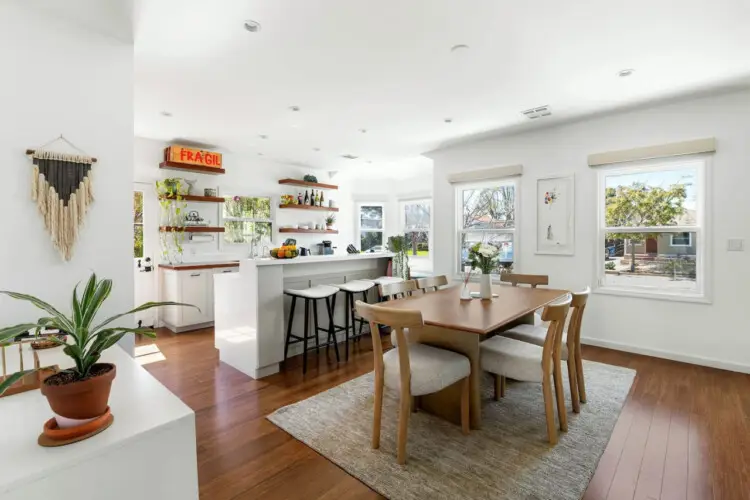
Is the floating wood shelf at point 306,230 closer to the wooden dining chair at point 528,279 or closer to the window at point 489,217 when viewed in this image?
the window at point 489,217

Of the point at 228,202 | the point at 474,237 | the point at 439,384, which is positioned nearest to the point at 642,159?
the point at 474,237

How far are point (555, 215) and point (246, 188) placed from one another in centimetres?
461

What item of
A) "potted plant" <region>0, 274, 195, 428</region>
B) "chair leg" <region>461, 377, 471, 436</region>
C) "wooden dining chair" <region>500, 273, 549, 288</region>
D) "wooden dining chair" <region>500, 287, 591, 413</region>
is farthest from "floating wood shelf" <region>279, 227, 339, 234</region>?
"potted plant" <region>0, 274, 195, 428</region>

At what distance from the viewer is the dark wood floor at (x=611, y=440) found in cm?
180

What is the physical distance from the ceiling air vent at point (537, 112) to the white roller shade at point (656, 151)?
74 cm

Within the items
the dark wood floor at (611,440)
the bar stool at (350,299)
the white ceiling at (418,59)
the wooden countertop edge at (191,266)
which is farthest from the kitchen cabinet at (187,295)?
the bar stool at (350,299)

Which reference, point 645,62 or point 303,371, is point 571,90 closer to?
point 645,62

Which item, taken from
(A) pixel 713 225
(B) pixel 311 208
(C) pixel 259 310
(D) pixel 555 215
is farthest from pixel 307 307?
(A) pixel 713 225

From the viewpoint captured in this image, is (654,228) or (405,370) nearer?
(405,370)

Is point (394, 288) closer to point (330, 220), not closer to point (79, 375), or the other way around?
point (79, 375)

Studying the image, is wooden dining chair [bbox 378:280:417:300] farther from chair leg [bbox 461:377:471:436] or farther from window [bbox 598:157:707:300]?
window [bbox 598:157:707:300]

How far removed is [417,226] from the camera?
22.8 ft

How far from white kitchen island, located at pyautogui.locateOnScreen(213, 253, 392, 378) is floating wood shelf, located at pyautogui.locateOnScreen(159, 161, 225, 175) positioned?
2.24m

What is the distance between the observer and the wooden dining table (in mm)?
2109
